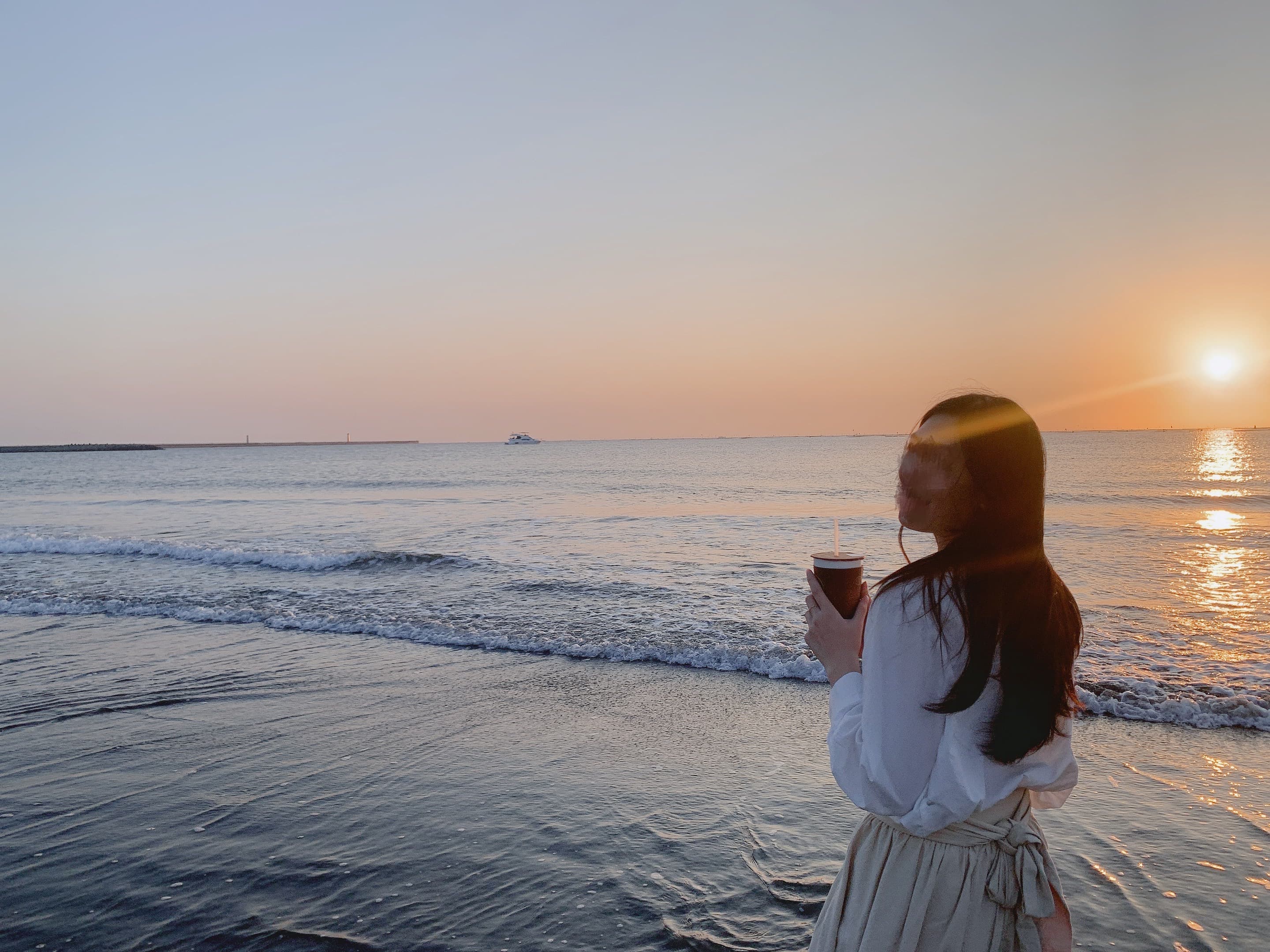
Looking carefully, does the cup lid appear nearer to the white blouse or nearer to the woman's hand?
the woman's hand

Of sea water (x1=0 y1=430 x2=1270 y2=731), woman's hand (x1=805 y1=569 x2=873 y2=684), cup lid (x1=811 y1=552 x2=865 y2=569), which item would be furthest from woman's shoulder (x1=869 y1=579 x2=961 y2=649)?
sea water (x1=0 y1=430 x2=1270 y2=731)

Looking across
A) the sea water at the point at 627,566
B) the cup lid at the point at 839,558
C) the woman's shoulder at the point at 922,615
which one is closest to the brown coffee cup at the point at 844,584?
the cup lid at the point at 839,558

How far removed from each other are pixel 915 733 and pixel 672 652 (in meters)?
7.74

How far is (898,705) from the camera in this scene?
4.96ft

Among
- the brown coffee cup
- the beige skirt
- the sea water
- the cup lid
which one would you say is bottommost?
the sea water

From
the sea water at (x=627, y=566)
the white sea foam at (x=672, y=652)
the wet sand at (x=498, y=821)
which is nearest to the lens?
the wet sand at (x=498, y=821)

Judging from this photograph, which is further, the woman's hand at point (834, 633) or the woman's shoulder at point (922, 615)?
the woman's hand at point (834, 633)

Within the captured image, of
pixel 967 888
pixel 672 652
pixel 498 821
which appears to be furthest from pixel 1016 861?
pixel 672 652

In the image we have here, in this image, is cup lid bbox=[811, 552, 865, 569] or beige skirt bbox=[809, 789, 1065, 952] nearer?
beige skirt bbox=[809, 789, 1065, 952]

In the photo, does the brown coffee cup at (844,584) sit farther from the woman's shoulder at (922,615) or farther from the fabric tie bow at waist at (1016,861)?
the fabric tie bow at waist at (1016,861)

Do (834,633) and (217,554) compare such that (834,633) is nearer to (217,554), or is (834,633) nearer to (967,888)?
(967,888)

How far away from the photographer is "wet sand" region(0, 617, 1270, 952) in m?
3.75

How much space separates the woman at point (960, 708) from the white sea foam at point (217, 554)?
16.0 m

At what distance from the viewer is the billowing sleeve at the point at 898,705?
1.51 m
